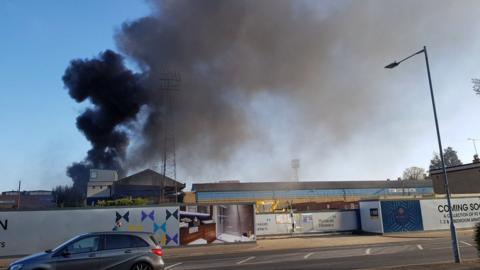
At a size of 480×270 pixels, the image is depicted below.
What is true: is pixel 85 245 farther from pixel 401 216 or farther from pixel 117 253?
pixel 401 216

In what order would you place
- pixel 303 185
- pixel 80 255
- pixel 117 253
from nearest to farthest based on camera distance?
pixel 80 255 < pixel 117 253 < pixel 303 185

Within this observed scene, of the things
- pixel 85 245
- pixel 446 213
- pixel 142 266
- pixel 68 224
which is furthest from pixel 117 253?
pixel 446 213

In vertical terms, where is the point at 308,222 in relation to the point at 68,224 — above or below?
below

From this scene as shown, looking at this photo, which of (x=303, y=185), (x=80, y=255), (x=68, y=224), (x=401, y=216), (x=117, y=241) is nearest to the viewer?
(x=80, y=255)

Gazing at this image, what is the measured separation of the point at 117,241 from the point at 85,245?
0.83 metres

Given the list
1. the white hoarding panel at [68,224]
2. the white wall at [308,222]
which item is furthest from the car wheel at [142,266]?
the white wall at [308,222]

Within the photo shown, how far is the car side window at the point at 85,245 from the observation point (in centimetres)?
1052

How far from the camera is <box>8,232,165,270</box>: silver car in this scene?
10.1 metres

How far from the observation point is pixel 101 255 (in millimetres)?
10617

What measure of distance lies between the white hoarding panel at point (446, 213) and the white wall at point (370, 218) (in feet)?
13.4

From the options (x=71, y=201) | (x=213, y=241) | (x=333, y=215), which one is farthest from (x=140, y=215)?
(x=71, y=201)

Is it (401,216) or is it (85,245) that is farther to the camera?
(401,216)

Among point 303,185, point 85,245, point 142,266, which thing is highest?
point 303,185

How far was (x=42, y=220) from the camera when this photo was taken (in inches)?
910
